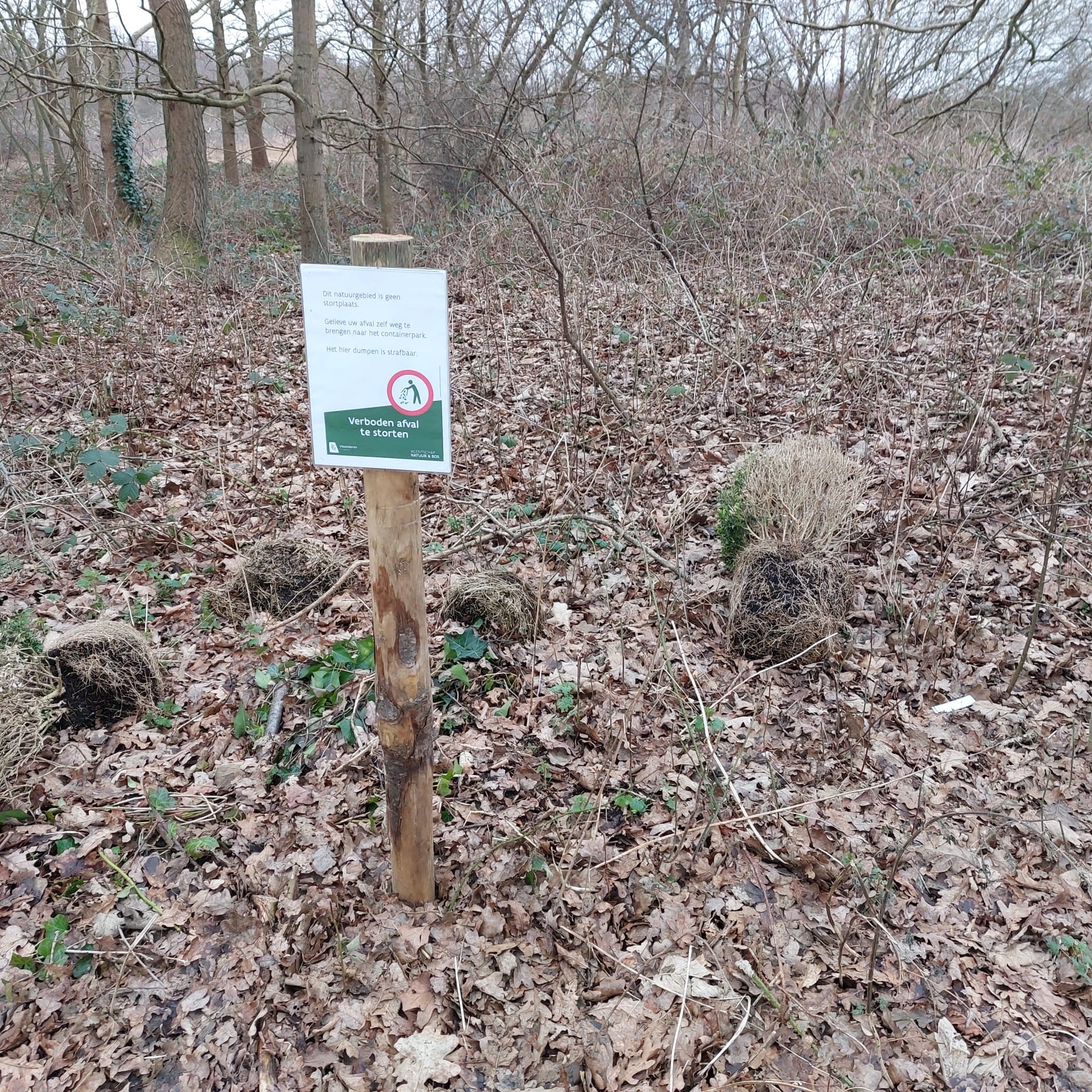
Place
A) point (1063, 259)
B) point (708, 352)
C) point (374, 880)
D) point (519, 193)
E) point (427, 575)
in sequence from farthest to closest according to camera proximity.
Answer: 1. point (519, 193)
2. point (1063, 259)
3. point (708, 352)
4. point (427, 575)
5. point (374, 880)

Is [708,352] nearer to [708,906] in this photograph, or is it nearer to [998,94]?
[708,906]

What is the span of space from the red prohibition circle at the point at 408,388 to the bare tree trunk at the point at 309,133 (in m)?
7.16

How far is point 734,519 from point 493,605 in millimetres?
1353

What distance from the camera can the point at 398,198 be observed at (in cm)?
1112

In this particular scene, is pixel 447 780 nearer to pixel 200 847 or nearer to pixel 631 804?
pixel 631 804

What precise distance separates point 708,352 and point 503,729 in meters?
4.37

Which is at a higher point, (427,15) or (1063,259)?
(427,15)

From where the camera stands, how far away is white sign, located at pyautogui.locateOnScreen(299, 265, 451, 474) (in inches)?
75.4

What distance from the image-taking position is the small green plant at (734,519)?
4000 mm

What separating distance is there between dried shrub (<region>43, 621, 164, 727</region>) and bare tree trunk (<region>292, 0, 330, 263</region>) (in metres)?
6.19

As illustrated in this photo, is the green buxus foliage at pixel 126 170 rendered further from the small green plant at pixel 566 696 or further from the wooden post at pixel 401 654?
the wooden post at pixel 401 654

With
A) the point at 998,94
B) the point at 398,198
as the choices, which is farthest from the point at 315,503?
the point at 998,94

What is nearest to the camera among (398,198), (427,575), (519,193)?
(427,575)

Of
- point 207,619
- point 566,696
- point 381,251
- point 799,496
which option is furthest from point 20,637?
point 799,496
